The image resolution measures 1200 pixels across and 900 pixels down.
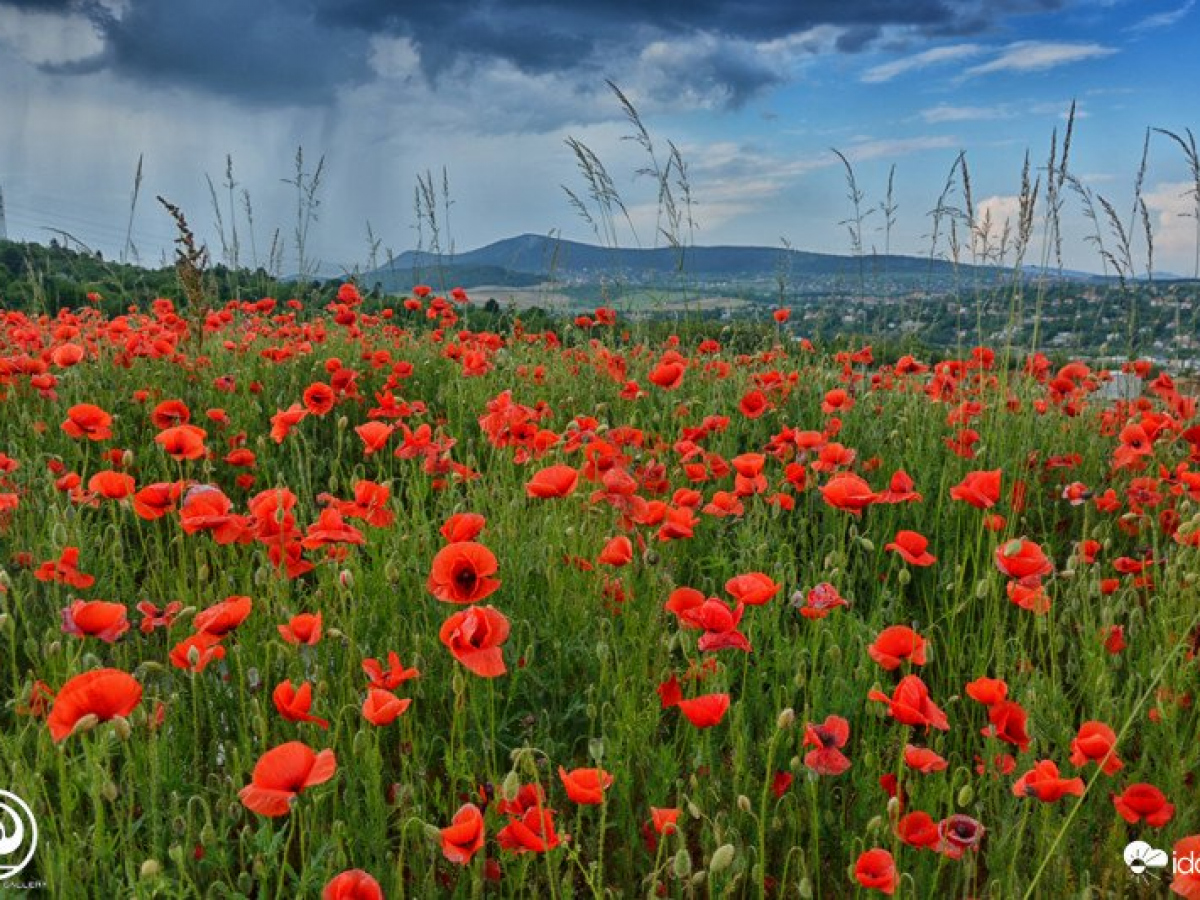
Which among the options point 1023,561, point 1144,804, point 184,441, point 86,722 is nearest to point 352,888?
point 86,722

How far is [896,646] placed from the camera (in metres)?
1.84

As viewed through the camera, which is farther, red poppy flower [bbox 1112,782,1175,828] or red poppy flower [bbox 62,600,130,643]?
red poppy flower [bbox 62,600,130,643]

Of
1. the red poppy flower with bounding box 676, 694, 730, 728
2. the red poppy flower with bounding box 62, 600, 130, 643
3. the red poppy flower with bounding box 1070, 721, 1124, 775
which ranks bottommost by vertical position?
the red poppy flower with bounding box 1070, 721, 1124, 775

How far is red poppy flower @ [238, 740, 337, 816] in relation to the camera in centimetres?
141

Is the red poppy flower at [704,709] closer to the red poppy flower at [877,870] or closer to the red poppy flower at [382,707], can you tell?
the red poppy flower at [877,870]

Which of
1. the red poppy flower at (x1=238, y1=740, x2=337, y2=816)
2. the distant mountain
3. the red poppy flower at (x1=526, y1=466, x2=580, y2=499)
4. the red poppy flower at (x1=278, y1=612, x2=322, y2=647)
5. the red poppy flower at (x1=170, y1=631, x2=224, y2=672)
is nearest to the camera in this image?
the red poppy flower at (x1=238, y1=740, x2=337, y2=816)

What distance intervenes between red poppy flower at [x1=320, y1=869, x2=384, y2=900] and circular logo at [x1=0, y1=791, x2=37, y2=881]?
0.66 metres

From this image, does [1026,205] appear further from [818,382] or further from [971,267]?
[818,382]

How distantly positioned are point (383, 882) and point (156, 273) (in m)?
12.1

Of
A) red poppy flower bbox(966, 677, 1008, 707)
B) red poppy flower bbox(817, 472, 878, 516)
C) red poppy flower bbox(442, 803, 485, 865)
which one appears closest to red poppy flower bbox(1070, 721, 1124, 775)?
red poppy flower bbox(966, 677, 1008, 707)

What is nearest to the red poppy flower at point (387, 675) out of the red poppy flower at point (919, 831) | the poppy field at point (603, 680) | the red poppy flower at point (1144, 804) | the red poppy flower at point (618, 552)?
the poppy field at point (603, 680)

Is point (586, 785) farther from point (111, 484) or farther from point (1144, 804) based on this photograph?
point (111, 484)

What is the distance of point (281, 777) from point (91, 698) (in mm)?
306

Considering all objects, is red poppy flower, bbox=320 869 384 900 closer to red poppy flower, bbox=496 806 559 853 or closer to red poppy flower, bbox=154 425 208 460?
red poppy flower, bbox=496 806 559 853
